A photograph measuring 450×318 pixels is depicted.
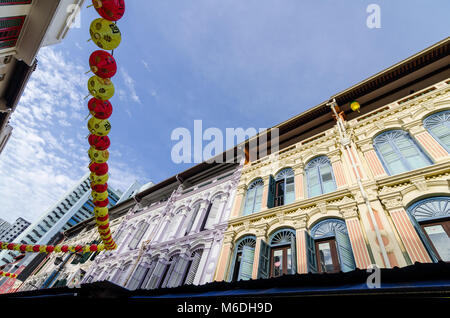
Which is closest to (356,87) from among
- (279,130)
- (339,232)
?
(279,130)

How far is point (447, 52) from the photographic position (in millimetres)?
8055

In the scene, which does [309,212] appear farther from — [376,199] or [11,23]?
[11,23]

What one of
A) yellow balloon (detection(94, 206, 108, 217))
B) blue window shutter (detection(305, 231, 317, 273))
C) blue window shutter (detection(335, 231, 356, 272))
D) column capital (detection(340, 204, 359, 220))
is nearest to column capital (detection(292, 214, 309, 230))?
blue window shutter (detection(305, 231, 317, 273))

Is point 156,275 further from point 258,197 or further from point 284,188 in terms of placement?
point 284,188

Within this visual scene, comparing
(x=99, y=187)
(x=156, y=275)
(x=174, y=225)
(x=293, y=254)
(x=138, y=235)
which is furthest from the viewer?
(x=138, y=235)

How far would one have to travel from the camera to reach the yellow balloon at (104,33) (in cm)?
442

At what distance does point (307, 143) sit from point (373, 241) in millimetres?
5397

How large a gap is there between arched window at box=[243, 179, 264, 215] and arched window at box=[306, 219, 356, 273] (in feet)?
9.04

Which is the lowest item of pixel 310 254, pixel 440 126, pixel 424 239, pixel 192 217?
pixel 310 254

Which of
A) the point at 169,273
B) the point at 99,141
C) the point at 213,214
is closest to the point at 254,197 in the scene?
the point at 213,214

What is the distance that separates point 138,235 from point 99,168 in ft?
29.2

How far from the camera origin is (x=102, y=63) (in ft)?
15.4

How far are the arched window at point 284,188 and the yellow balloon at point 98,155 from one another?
6.53m
